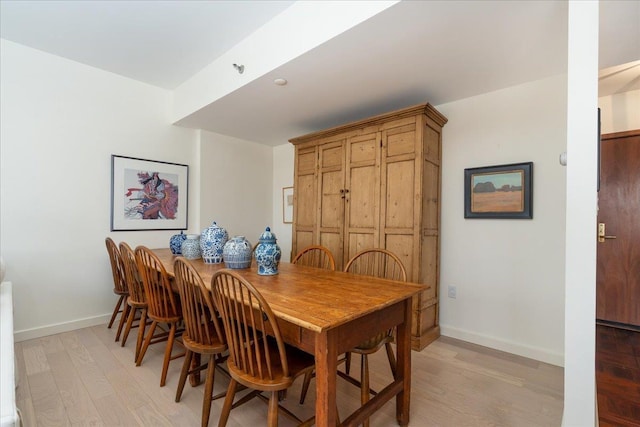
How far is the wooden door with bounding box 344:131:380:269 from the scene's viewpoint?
2.82m

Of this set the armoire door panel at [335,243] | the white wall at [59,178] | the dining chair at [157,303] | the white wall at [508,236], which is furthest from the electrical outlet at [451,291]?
the white wall at [59,178]

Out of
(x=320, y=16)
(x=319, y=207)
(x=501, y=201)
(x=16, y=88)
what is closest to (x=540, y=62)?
(x=501, y=201)

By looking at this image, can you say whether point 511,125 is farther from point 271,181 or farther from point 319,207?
point 271,181

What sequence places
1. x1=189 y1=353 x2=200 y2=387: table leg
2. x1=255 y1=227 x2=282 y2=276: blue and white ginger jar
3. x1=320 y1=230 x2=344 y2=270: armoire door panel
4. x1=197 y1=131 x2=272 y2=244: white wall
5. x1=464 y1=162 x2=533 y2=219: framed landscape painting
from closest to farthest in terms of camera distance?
x1=255 y1=227 x2=282 y2=276: blue and white ginger jar, x1=189 y1=353 x2=200 y2=387: table leg, x1=464 y1=162 x2=533 y2=219: framed landscape painting, x1=320 y1=230 x2=344 y2=270: armoire door panel, x1=197 y1=131 x2=272 y2=244: white wall

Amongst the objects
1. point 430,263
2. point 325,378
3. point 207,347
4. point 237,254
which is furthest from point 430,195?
point 207,347

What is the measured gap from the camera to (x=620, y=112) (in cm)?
278

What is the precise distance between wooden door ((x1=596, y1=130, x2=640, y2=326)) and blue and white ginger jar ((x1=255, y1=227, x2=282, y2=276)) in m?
3.41

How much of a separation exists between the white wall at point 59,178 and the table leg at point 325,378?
116 inches

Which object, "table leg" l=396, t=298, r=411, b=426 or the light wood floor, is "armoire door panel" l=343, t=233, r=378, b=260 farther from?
"table leg" l=396, t=298, r=411, b=426

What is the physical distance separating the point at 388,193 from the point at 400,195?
0.12m

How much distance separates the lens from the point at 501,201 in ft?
8.42

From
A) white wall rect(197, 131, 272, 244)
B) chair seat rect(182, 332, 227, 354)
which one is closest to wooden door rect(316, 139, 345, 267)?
white wall rect(197, 131, 272, 244)

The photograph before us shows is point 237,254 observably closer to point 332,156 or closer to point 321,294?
point 321,294

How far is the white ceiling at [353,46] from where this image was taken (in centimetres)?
171
